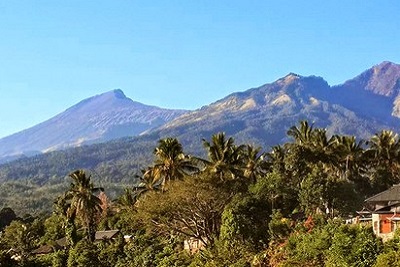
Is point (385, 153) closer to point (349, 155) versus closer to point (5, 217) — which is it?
point (349, 155)

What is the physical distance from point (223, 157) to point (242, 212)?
1264 centimetres

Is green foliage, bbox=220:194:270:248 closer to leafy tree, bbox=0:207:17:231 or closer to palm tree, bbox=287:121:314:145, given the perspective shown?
palm tree, bbox=287:121:314:145

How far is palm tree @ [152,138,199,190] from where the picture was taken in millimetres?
63125

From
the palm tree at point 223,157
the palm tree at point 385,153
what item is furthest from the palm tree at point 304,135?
the palm tree at point 223,157

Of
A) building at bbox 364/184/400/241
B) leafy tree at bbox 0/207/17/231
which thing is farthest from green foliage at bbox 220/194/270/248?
leafy tree at bbox 0/207/17/231

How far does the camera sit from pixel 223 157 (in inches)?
2509

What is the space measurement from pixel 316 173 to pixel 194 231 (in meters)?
13.6

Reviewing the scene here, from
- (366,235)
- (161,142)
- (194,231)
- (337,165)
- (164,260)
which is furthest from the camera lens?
(337,165)

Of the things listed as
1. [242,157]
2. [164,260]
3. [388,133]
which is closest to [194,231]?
[164,260]

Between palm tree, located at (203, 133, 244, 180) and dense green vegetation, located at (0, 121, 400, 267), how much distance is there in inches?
4.4

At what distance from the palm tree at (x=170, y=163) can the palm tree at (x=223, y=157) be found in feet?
6.97

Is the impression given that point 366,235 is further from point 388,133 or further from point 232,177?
point 388,133

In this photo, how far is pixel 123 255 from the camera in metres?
58.1

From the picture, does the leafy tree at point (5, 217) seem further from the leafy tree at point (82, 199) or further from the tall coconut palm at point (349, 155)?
the tall coconut palm at point (349, 155)
